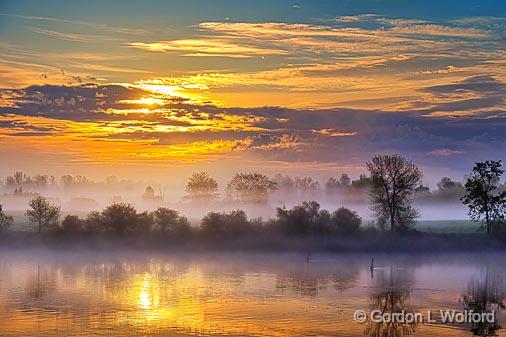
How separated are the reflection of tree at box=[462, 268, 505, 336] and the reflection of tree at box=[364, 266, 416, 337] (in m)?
5.16

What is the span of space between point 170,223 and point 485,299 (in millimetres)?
78947

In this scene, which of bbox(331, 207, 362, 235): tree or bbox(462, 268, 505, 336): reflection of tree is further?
bbox(331, 207, 362, 235): tree

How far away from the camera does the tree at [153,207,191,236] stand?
146500 mm

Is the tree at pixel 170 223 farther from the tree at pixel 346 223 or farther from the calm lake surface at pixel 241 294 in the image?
the tree at pixel 346 223

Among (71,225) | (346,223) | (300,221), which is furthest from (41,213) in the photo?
(346,223)

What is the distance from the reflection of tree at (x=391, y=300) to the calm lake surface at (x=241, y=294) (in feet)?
0.36

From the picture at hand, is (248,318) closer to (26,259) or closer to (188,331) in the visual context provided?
(188,331)

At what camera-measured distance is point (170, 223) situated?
485 ft

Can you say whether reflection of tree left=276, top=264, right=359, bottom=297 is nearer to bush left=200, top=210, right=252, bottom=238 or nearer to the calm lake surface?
the calm lake surface

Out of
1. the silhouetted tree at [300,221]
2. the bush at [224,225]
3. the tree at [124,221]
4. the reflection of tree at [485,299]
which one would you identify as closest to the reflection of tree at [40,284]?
the tree at [124,221]

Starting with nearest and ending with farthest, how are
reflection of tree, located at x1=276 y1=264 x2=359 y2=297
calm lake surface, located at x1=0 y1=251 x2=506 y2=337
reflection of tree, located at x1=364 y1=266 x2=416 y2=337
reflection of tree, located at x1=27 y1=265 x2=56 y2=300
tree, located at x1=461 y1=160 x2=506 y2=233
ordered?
1. reflection of tree, located at x1=364 y1=266 x2=416 y2=337
2. calm lake surface, located at x1=0 y1=251 x2=506 y2=337
3. reflection of tree, located at x1=27 y1=265 x2=56 y2=300
4. reflection of tree, located at x1=276 y1=264 x2=359 y2=297
5. tree, located at x1=461 y1=160 x2=506 y2=233

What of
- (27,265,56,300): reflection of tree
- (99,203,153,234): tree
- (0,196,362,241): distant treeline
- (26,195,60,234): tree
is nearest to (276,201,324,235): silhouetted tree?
(0,196,362,241): distant treeline

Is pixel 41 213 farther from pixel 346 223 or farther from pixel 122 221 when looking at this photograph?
pixel 346 223

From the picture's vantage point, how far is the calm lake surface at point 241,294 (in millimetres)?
59281
